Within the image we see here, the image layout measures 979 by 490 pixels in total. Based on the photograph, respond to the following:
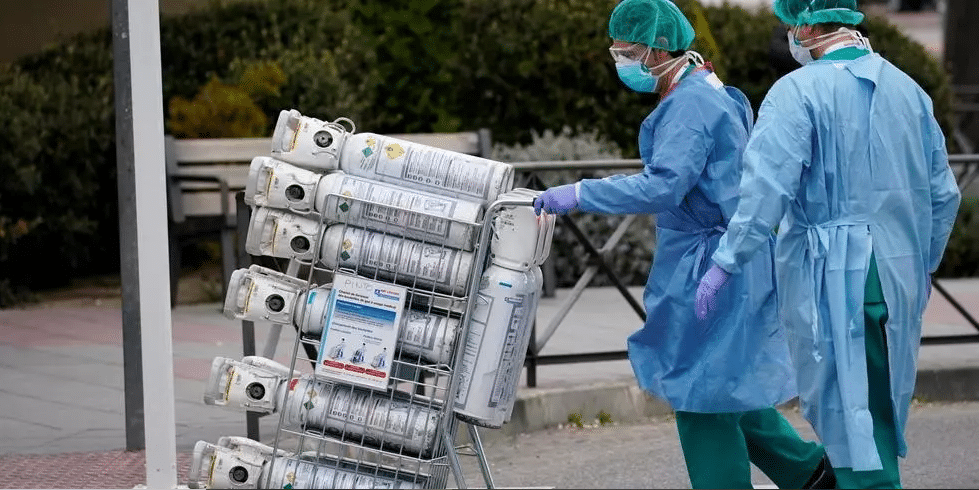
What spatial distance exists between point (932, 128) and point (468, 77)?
644 cm

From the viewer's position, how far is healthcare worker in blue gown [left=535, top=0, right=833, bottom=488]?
4.76 meters

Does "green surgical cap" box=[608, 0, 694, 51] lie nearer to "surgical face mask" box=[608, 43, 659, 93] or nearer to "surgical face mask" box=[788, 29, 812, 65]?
"surgical face mask" box=[608, 43, 659, 93]

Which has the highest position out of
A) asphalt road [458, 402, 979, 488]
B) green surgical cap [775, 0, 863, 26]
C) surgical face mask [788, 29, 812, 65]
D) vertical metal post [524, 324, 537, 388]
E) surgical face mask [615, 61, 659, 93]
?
green surgical cap [775, 0, 863, 26]

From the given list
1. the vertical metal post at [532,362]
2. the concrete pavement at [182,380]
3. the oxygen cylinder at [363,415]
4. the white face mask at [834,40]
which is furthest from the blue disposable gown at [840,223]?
the vertical metal post at [532,362]

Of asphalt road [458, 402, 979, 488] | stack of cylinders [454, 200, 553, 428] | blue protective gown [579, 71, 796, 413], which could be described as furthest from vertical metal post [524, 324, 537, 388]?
stack of cylinders [454, 200, 553, 428]

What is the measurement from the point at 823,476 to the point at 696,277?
2.86 ft

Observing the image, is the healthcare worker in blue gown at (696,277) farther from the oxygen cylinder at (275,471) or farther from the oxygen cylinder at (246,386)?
the oxygen cylinder at (246,386)

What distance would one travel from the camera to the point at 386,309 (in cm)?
440

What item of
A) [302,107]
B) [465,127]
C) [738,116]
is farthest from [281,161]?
[465,127]

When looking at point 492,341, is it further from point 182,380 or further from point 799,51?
point 182,380

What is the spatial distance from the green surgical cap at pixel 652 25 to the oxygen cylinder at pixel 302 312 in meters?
1.09

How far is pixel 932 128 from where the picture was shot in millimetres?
4492

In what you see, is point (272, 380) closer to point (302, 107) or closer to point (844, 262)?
point (844, 262)

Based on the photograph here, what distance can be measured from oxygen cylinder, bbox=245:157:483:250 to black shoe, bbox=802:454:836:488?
5.07 feet
